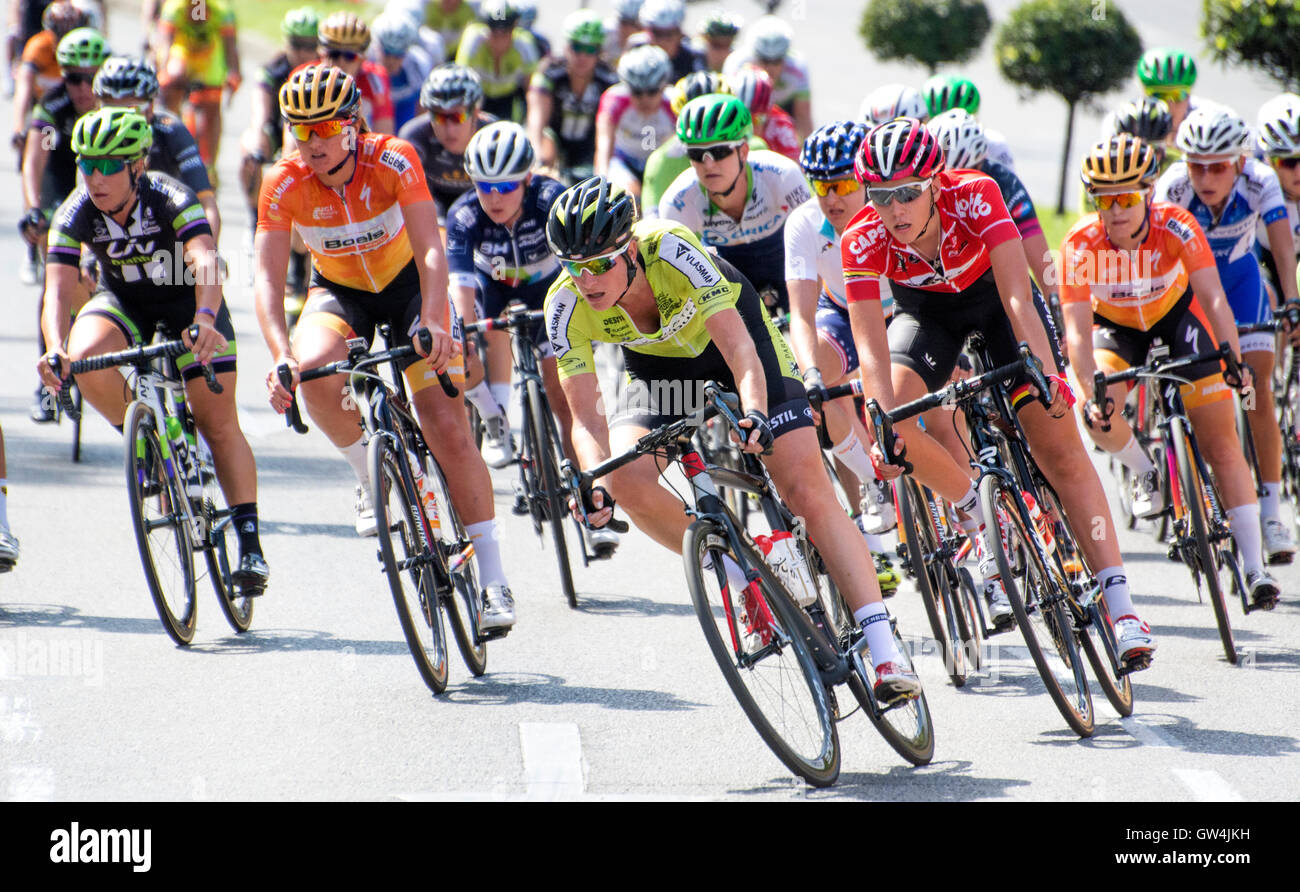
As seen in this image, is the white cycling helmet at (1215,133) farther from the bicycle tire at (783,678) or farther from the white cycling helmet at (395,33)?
the white cycling helmet at (395,33)

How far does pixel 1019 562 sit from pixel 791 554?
3.07ft

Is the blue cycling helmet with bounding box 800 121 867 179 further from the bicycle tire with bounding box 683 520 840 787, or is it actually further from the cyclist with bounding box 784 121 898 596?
the bicycle tire with bounding box 683 520 840 787

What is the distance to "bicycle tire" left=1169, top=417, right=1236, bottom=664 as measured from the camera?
263 inches

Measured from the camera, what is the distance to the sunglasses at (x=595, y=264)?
17.1 ft

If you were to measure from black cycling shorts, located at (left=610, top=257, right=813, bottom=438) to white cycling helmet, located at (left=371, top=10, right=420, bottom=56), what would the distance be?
9.81 m

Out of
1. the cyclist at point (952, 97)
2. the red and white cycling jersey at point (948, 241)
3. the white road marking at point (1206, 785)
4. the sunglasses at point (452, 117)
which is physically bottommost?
the white road marking at point (1206, 785)

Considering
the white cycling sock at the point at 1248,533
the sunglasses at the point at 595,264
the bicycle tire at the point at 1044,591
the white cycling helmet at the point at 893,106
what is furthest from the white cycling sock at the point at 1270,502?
the sunglasses at the point at 595,264

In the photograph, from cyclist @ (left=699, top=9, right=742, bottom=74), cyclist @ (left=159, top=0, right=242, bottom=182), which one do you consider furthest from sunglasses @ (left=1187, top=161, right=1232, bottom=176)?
cyclist @ (left=159, top=0, right=242, bottom=182)

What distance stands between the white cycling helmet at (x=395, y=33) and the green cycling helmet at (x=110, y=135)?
818 cm

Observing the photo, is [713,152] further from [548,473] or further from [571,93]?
[571,93]

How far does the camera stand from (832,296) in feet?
25.6

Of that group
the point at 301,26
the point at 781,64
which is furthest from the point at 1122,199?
the point at 301,26

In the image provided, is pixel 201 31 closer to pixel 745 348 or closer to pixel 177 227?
pixel 177 227

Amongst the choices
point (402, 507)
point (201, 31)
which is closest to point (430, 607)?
point (402, 507)
